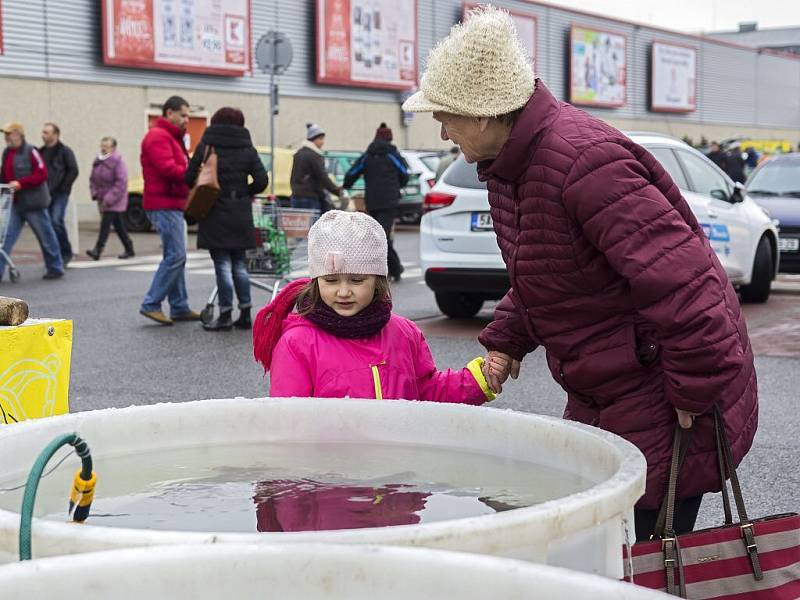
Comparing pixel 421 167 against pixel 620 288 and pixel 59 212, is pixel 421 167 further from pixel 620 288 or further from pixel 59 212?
pixel 620 288

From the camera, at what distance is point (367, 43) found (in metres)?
38.8

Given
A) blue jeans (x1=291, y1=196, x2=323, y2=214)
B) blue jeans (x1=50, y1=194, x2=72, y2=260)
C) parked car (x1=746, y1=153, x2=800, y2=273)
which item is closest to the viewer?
parked car (x1=746, y1=153, x2=800, y2=273)

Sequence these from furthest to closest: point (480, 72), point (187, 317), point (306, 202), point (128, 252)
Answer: point (128, 252)
point (306, 202)
point (187, 317)
point (480, 72)

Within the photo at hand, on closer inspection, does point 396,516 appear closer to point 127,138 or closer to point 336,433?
point 336,433

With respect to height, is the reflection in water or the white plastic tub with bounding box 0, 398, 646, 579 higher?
the white plastic tub with bounding box 0, 398, 646, 579

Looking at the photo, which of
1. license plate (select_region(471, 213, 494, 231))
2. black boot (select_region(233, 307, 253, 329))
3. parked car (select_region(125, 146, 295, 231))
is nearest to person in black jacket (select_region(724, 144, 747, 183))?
parked car (select_region(125, 146, 295, 231))

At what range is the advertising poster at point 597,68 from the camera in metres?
49.0

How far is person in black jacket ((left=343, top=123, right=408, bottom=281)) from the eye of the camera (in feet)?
52.8

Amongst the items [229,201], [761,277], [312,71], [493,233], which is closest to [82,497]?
[229,201]

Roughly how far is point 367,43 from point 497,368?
118ft

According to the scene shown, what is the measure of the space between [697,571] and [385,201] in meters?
13.4

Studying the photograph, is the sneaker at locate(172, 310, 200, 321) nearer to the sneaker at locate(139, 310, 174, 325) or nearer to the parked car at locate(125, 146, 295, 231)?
the sneaker at locate(139, 310, 174, 325)

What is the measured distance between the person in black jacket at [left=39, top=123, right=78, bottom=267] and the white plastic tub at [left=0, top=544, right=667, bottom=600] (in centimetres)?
1612

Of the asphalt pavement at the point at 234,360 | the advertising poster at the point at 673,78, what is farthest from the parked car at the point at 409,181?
the advertising poster at the point at 673,78
